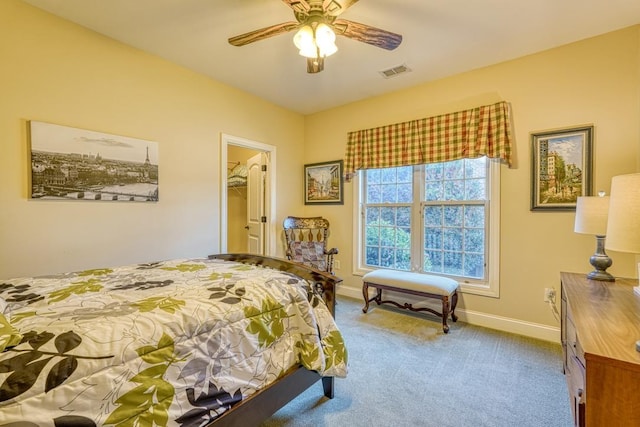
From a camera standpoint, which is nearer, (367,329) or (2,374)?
(2,374)

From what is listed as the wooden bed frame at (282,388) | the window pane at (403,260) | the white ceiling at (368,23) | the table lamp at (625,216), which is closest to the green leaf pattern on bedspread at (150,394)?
the wooden bed frame at (282,388)

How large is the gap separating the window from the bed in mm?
1953

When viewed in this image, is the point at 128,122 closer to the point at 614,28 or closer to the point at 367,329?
the point at 367,329

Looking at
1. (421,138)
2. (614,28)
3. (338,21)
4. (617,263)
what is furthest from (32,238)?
(614,28)

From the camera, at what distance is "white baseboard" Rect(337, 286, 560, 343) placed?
263cm

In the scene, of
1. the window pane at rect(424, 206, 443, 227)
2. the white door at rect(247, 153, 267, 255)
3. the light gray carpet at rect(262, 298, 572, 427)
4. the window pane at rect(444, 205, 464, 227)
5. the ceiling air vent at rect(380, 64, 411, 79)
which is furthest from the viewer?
the white door at rect(247, 153, 267, 255)

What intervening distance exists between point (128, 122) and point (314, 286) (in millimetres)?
2257

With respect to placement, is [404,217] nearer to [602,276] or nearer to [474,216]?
[474,216]

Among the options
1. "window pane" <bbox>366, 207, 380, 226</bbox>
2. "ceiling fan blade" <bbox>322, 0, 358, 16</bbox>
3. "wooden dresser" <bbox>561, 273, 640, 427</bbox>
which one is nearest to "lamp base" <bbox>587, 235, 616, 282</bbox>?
"wooden dresser" <bbox>561, 273, 640, 427</bbox>

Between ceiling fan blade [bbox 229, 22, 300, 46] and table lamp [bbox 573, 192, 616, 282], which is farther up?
ceiling fan blade [bbox 229, 22, 300, 46]

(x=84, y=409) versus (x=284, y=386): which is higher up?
(x=84, y=409)

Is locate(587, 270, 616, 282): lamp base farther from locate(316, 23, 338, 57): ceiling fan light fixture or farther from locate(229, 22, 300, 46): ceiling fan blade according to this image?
locate(229, 22, 300, 46): ceiling fan blade

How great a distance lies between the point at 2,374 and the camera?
781mm

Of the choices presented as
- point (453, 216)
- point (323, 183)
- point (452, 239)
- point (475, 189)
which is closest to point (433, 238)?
point (452, 239)
